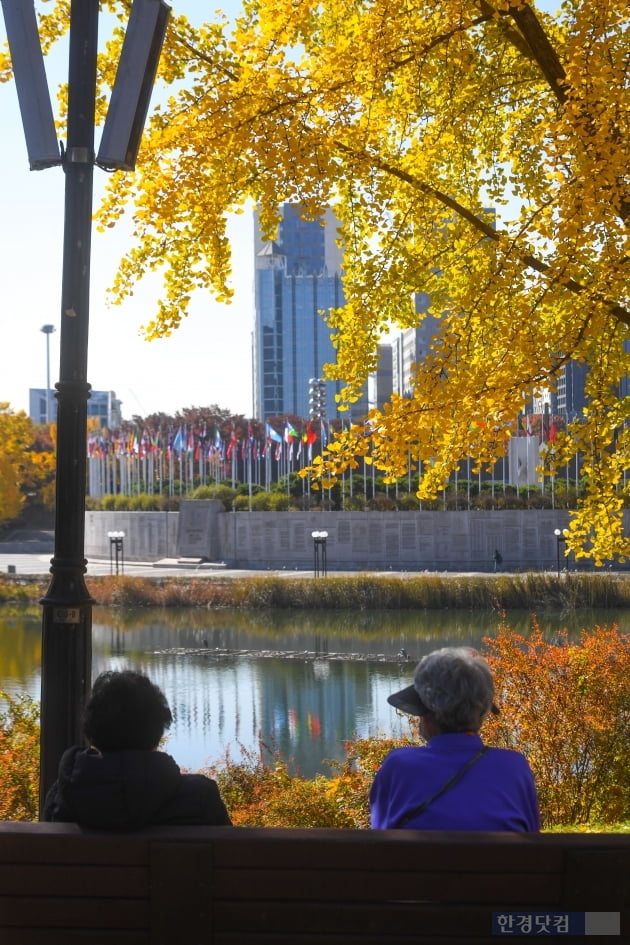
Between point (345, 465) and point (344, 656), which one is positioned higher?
point (345, 465)

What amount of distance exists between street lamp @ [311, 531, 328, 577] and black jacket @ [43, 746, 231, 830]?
3352cm

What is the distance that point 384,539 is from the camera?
4434 centimetres

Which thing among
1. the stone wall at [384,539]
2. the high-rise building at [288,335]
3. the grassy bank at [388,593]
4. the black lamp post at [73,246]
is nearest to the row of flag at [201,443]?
the stone wall at [384,539]

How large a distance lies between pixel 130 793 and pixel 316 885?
58 centimetres

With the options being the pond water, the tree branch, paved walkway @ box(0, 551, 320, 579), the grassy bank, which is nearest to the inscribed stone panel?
paved walkway @ box(0, 551, 320, 579)

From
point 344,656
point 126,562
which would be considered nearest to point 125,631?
point 344,656

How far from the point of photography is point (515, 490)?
154ft

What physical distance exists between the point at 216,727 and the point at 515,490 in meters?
32.3

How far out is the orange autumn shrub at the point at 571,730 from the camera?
8.27 m

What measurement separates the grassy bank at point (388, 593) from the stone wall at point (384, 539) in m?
9.18

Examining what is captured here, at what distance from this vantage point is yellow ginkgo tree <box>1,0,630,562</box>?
279 inches

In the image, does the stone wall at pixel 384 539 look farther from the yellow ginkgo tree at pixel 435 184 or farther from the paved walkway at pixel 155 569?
the yellow ginkgo tree at pixel 435 184

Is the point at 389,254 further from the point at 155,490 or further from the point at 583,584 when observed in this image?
Result: the point at 155,490

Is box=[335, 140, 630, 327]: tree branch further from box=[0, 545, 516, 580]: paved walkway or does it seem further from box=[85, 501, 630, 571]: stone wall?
box=[85, 501, 630, 571]: stone wall
